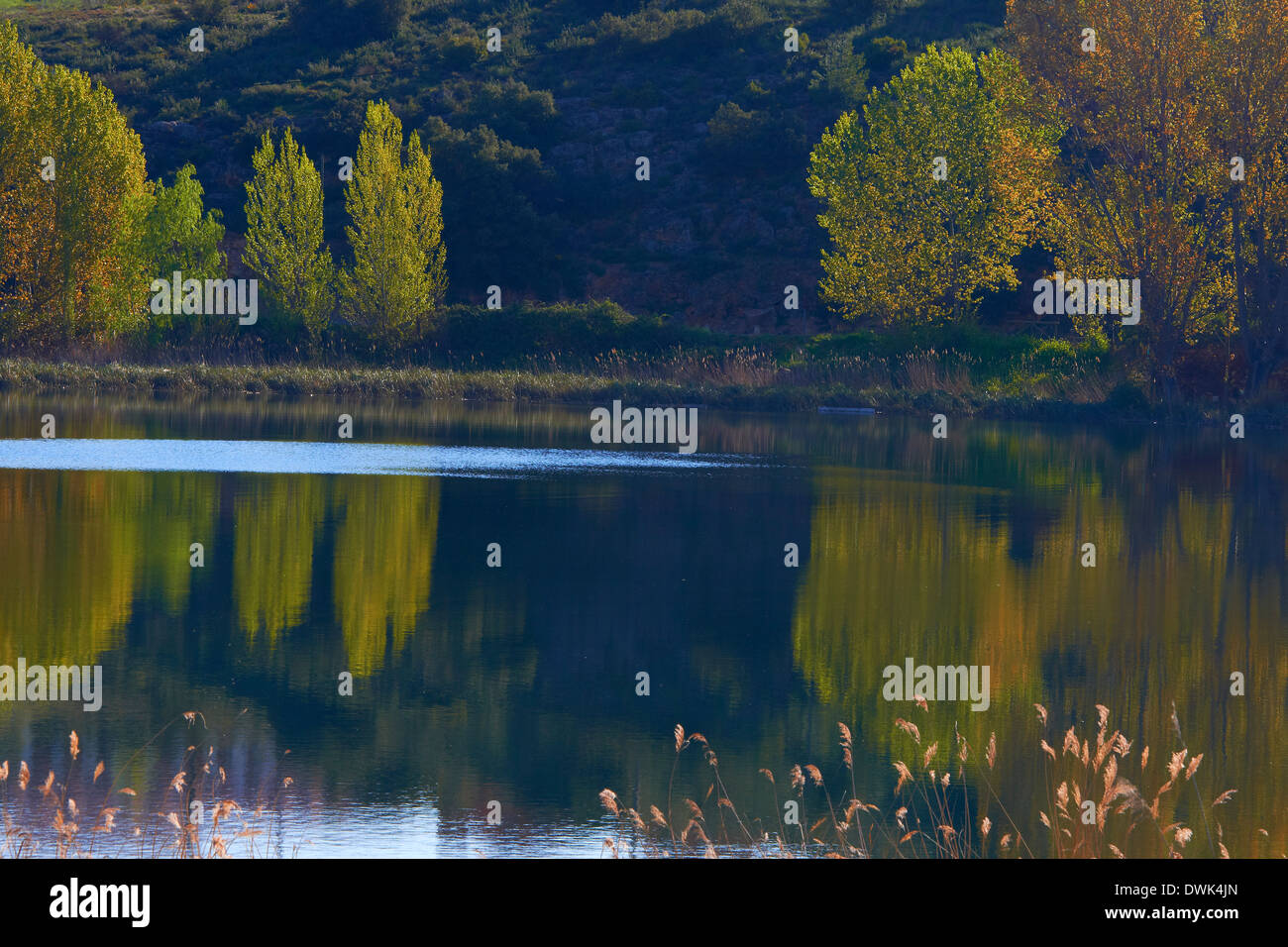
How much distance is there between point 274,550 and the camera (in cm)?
1698

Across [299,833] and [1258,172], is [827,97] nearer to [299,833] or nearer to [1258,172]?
[1258,172]

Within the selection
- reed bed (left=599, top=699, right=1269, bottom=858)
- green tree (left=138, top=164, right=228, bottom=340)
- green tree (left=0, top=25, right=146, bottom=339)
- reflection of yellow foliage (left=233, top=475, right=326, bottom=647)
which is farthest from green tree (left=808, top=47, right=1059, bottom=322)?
reed bed (left=599, top=699, right=1269, bottom=858)

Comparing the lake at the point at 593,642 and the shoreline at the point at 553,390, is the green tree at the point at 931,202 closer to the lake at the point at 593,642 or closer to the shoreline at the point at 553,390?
the shoreline at the point at 553,390

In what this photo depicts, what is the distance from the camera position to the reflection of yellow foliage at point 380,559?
13016mm

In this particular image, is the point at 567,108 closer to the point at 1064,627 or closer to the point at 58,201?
the point at 58,201

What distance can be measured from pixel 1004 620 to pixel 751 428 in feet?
75.3

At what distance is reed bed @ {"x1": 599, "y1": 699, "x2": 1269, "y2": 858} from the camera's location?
775cm

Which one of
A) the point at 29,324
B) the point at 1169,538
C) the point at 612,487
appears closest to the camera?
the point at 1169,538

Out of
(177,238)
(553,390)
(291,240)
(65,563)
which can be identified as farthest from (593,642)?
(291,240)

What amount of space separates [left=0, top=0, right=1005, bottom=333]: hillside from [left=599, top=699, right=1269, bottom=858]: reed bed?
2220 inches

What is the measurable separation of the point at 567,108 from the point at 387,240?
30.0 meters

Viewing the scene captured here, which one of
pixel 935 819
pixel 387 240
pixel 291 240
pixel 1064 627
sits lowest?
pixel 935 819

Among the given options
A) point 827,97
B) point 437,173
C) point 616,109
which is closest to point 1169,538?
point 437,173

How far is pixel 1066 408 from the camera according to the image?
4169 cm
